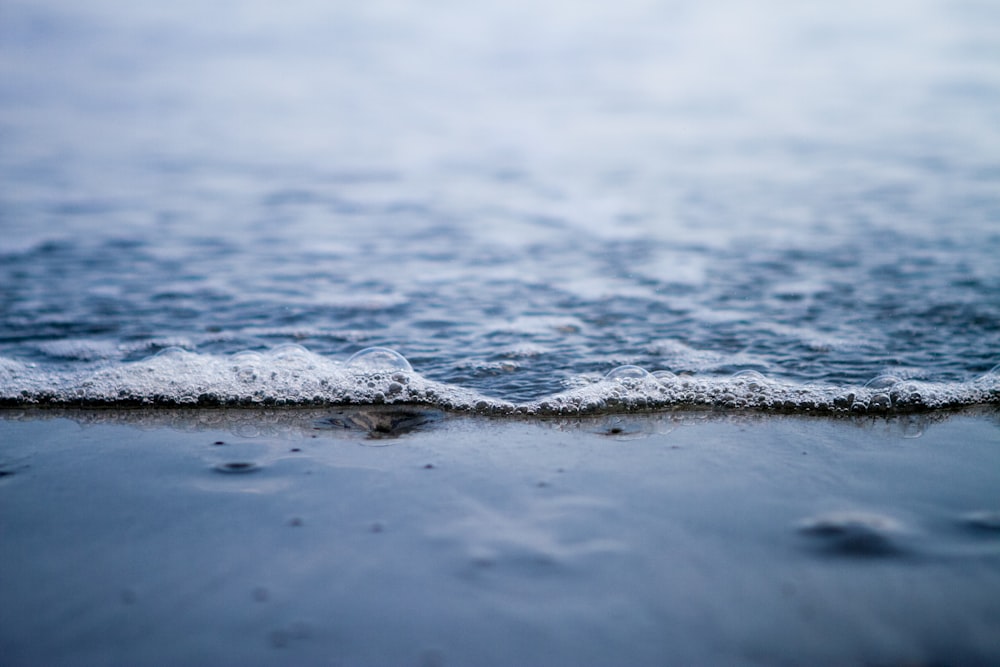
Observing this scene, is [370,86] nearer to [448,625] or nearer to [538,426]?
[538,426]

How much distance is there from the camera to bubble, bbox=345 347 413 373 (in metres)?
3.51

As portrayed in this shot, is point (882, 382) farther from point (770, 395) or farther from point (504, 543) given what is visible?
point (504, 543)

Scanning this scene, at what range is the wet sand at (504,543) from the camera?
173cm

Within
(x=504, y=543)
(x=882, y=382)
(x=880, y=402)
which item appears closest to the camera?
(x=504, y=543)

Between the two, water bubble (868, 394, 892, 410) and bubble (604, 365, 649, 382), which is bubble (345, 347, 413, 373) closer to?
bubble (604, 365, 649, 382)

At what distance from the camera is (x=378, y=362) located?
11.7 ft

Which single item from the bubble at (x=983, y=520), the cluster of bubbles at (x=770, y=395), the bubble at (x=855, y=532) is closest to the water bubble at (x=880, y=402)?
the cluster of bubbles at (x=770, y=395)

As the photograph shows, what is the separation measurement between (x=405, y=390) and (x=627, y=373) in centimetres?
101

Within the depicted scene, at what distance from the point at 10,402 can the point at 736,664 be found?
3.10 metres

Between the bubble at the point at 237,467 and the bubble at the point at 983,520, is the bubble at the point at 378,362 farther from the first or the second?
the bubble at the point at 983,520

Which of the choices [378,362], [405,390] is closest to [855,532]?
[405,390]

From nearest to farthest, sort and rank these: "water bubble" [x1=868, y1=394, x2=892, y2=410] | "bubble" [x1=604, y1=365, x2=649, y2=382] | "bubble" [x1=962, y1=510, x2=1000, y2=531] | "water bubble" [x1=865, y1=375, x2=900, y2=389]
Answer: "bubble" [x1=962, y1=510, x2=1000, y2=531] → "water bubble" [x1=868, y1=394, x2=892, y2=410] → "water bubble" [x1=865, y1=375, x2=900, y2=389] → "bubble" [x1=604, y1=365, x2=649, y2=382]

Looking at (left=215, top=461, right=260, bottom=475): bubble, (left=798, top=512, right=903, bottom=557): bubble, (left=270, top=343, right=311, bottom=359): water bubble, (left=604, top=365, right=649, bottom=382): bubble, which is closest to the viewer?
(left=798, top=512, right=903, bottom=557): bubble

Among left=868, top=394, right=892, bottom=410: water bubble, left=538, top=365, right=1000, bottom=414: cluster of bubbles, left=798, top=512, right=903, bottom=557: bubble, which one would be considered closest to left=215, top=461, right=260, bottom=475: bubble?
left=538, top=365, right=1000, bottom=414: cluster of bubbles
